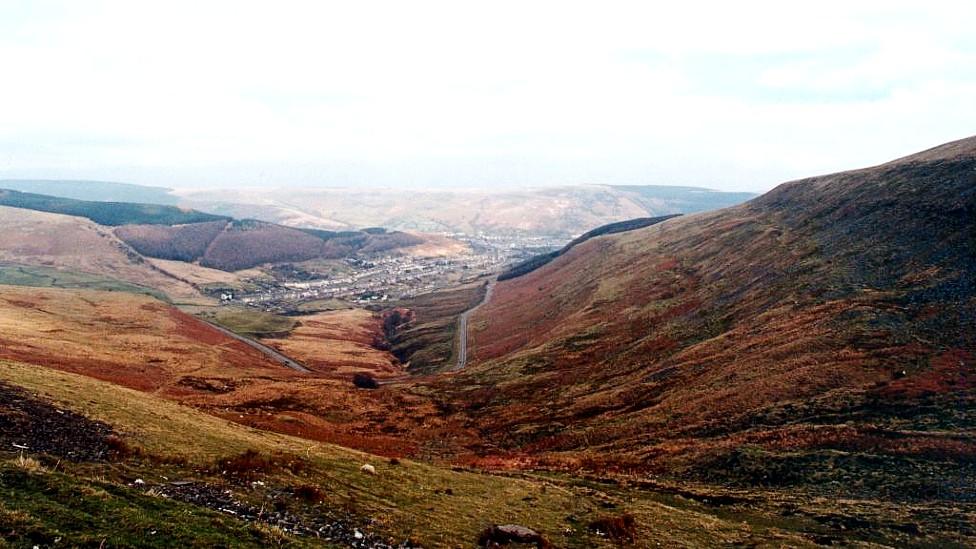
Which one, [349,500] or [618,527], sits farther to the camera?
[618,527]

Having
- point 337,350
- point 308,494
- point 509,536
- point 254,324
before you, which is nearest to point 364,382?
point 337,350

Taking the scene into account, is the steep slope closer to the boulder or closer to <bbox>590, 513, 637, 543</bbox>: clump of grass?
<bbox>590, 513, 637, 543</bbox>: clump of grass

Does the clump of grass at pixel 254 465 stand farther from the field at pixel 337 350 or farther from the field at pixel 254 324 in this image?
the field at pixel 254 324

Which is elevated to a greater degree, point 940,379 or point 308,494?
point 308,494

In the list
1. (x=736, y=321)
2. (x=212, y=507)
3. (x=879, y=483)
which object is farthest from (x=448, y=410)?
(x=212, y=507)

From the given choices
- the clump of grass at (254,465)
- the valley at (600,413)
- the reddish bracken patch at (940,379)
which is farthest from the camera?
the reddish bracken patch at (940,379)

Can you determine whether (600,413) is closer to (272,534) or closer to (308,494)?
(308,494)

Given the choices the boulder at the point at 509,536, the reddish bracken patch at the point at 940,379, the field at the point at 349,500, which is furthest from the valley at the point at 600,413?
the boulder at the point at 509,536
